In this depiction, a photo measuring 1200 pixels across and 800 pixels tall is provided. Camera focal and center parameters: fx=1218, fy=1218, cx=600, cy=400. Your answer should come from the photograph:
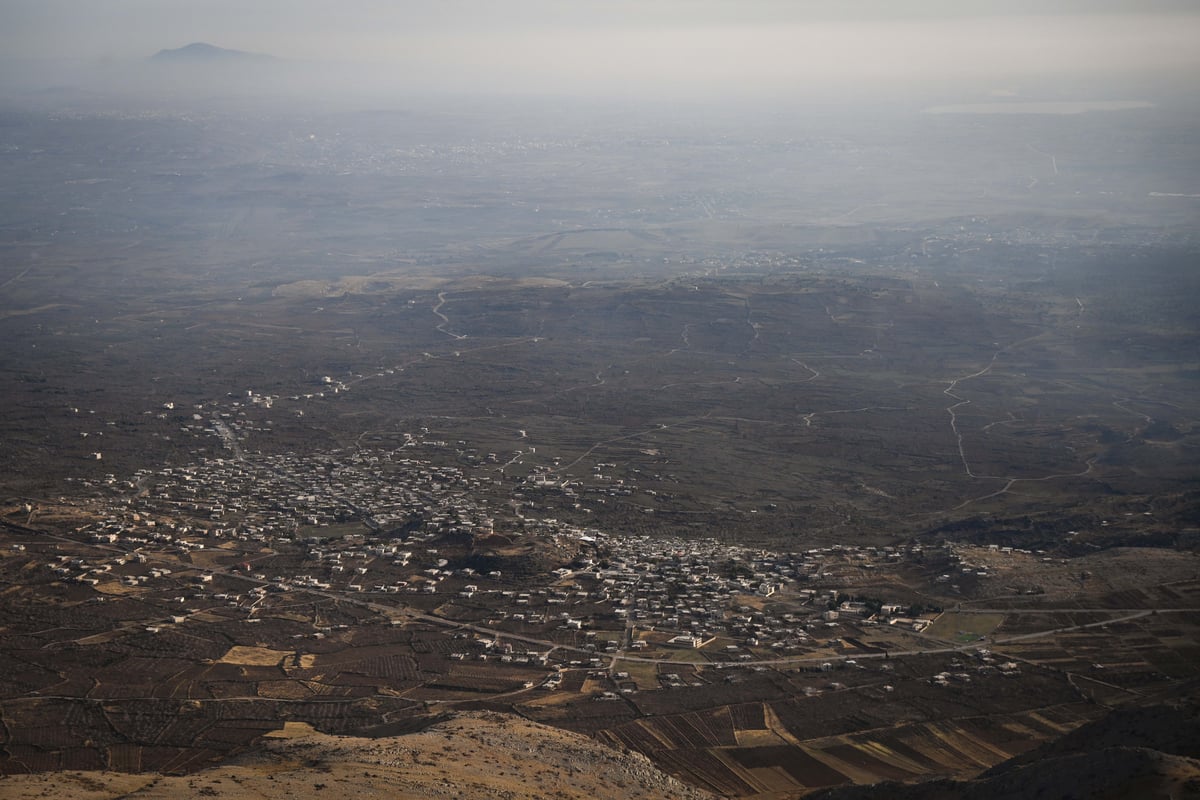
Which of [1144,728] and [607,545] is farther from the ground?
[1144,728]

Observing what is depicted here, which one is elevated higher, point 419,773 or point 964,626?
point 419,773

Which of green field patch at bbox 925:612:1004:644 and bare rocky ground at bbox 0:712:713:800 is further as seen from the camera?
green field patch at bbox 925:612:1004:644

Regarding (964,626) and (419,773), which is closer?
(419,773)

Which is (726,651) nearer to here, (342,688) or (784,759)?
(784,759)

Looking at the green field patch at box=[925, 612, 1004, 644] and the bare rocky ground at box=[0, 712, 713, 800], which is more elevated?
the bare rocky ground at box=[0, 712, 713, 800]

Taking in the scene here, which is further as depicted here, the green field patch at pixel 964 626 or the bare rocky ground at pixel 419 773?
the green field patch at pixel 964 626

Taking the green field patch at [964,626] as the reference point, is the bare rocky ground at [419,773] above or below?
above

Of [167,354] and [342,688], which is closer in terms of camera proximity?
[342,688]

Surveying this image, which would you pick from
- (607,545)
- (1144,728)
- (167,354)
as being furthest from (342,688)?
(167,354)
